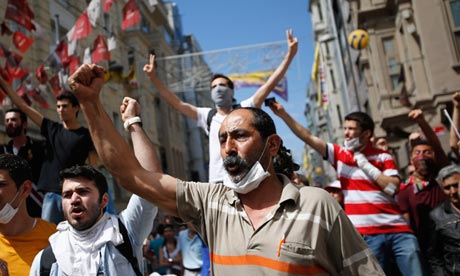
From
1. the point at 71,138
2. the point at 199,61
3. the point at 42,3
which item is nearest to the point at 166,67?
the point at 199,61

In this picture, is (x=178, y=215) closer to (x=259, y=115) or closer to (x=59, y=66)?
(x=259, y=115)

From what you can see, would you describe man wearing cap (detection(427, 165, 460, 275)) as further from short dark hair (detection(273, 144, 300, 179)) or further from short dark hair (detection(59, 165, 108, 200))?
short dark hair (detection(59, 165, 108, 200))

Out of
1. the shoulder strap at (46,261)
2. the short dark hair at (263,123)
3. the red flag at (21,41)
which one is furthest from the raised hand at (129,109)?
the red flag at (21,41)

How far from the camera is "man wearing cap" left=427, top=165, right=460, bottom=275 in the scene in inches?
169

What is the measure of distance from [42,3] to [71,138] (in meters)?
15.3

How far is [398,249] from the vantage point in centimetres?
442

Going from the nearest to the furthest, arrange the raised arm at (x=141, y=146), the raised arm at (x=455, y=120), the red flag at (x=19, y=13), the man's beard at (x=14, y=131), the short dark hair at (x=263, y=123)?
the short dark hair at (x=263, y=123)
the raised arm at (x=141, y=146)
the raised arm at (x=455, y=120)
the man's beard at (x=14, y=131)
the red flag at (x=19, y=13)

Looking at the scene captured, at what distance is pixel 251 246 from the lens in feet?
7.43

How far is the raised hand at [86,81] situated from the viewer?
2.49 metres

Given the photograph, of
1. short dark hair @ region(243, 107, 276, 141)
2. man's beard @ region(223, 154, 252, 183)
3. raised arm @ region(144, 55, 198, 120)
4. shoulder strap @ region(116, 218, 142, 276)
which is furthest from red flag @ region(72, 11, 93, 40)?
man's beard @ region(223, 154, 252, 183)

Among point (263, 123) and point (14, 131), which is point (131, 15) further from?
point (263, 123)

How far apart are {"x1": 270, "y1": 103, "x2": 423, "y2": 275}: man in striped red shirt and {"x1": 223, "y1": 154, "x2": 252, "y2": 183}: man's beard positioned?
6.26ft

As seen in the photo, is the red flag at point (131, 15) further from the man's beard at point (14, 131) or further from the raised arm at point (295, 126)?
the raised arm at point (295, 126)

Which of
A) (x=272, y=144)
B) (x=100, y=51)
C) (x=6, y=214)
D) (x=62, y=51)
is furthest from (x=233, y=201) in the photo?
(x=100, y=51)
